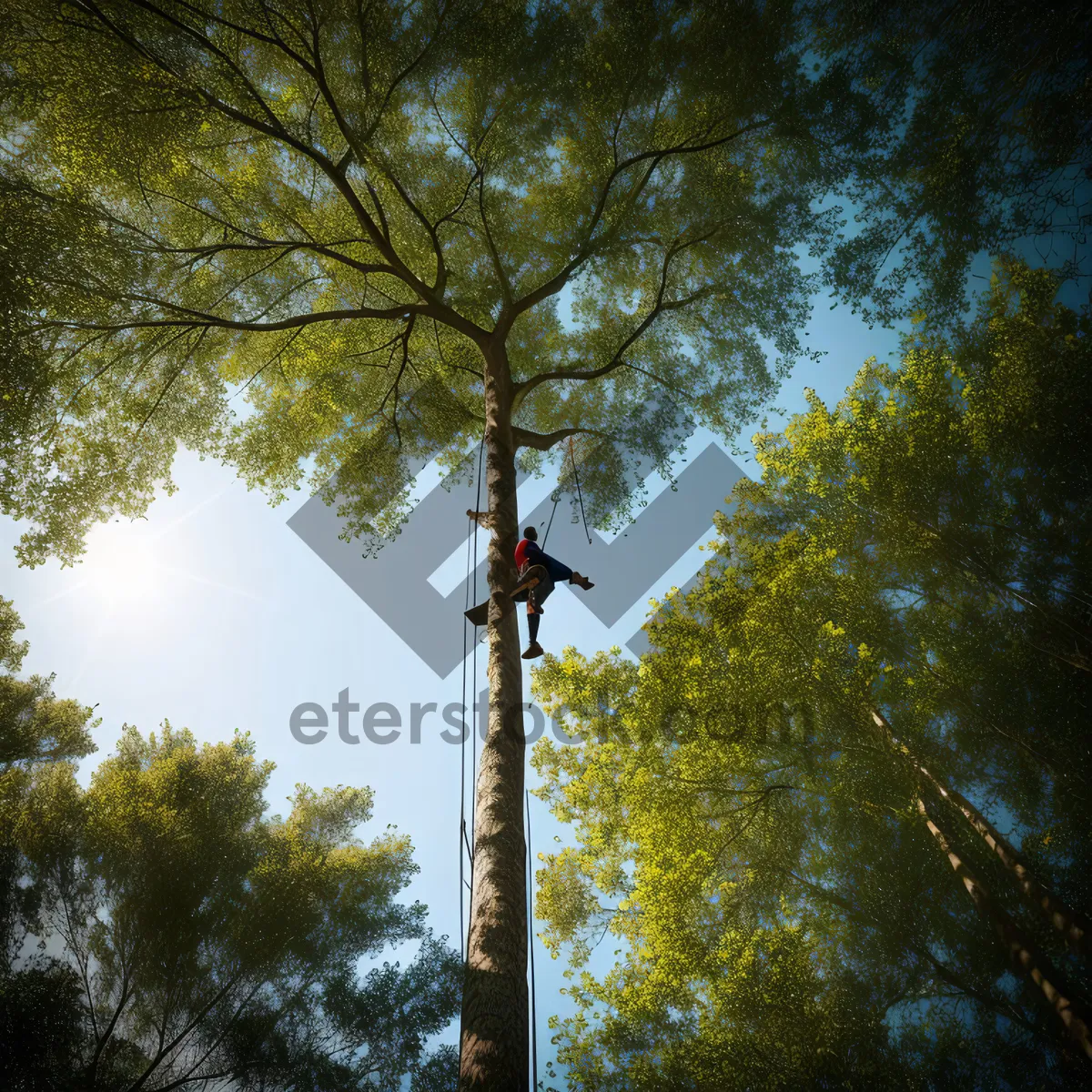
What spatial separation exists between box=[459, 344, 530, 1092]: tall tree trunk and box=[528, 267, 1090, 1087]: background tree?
3163 millimetres

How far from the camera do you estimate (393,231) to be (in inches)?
368

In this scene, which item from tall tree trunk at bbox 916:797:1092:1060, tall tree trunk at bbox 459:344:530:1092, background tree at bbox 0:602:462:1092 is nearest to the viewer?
tall tree trunk at bbox 459:344:530:1092

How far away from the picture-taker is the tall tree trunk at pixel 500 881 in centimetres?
271

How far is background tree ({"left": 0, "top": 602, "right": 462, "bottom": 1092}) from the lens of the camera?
827 centimetres

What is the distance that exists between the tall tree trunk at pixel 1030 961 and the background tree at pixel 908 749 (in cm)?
3

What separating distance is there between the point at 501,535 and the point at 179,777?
8926 millimetres

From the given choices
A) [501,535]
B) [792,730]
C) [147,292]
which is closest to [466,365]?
[147,292]

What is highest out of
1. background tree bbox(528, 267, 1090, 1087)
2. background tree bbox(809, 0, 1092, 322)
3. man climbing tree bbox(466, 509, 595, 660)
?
background tree bbox(809, 0, 1092, 322)

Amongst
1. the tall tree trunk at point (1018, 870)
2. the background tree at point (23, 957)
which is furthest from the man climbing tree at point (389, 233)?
the tall tree trunk at point (1018, 870)

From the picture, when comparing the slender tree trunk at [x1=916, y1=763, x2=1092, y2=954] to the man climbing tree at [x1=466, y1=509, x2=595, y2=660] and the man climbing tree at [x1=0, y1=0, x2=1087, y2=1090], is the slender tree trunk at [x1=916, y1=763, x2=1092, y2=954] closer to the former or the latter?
the man climbing tree at [x1=466, y1=509, x2=595, y2=660]

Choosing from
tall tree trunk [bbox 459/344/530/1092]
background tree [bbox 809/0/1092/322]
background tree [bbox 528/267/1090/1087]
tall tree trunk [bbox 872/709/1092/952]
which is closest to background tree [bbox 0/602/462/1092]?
background tree [bbox 528/267/1090/1087]

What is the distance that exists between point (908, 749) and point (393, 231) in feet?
36.6

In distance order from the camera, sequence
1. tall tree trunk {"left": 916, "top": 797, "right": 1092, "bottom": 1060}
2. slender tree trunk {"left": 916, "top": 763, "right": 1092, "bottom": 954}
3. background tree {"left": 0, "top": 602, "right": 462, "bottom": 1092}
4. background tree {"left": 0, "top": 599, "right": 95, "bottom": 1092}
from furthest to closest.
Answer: background tree {"left": 0, "top": 602, "right": 462, "bottom": 1092}
background tree {"left": 0, "top": 599, "right": 95, "bottom": 1092}
slender tree trunk {"left": 916, "top": 763, "right": 1092, "bottom": 954}
tall tree trunk {"left": 916, "top": 797, "right": 1092, "bottom": 1060}

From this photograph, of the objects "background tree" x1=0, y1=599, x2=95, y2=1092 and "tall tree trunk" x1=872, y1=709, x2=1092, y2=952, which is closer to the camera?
"tall tree trunk" x1=872, y1=709, x2=1092, y2=952
